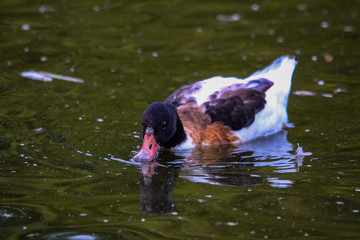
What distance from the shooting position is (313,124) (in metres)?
10.5

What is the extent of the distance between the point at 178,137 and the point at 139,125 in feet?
3.09

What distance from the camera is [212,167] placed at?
8922 millimetres

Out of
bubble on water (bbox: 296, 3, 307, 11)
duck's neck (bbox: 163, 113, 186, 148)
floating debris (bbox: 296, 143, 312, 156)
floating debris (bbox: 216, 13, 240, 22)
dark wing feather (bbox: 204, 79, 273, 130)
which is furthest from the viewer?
bubble on water (bbox: 296, 3, 307, 11)

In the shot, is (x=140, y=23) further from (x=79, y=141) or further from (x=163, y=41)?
(x=79, y=141)

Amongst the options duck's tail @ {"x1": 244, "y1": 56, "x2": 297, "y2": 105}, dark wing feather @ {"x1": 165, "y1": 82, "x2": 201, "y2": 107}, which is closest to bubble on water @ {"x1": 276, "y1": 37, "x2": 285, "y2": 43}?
duck's tail @ {"x1": 244, "y1": 56, "x2": 297, "y2": 105}

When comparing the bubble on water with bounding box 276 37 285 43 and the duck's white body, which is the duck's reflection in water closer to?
the duck's white body

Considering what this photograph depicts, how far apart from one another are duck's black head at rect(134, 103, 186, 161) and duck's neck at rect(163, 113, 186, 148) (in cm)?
3

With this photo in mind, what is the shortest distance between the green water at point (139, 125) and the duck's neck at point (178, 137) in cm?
13

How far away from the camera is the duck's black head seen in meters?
9.01

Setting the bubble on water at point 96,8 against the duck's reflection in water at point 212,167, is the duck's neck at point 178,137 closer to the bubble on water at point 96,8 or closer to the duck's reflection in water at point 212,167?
the duck's reflection in water at point 212,167

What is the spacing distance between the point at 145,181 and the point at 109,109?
2.88 metres

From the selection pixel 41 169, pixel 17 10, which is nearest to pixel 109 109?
pixel 41 169

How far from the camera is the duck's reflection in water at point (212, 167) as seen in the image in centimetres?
807

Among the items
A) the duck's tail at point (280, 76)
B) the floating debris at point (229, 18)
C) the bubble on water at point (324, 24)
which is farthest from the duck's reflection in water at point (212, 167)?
the floating debris at point (229, 18)
